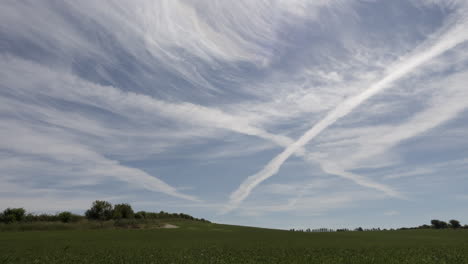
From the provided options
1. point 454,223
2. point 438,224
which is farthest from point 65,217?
point 454,223

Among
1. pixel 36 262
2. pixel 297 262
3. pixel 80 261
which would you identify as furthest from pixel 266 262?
pixel 36 262

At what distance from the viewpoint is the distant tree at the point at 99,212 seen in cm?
10588

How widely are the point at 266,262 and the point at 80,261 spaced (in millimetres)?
17253

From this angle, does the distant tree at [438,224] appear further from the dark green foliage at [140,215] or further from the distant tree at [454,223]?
the dark green foliage at [140,215]

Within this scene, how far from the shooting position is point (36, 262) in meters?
28.6

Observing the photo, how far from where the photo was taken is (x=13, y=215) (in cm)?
9231

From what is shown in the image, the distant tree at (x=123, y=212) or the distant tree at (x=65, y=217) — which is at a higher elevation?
the distant tree at (x=123, y=212)

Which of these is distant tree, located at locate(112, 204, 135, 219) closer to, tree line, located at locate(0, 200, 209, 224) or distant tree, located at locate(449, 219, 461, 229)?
tree line, located at locate(0, 200, 209, 224)

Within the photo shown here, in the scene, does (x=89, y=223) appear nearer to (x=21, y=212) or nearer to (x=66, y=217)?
(x=66, y=217)

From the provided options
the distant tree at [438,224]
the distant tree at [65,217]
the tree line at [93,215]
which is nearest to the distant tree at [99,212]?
the tree line at [93,215]

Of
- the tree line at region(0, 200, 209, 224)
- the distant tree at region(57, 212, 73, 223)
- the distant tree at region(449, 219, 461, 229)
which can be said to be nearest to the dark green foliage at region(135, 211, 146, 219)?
the tree line at region(0, 200, 209, 224)

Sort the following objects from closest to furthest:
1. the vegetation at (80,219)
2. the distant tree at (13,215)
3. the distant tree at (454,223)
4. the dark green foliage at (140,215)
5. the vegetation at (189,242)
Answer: the vegetation at (189,242) < the vegetation at (80,219) < the distant tree at (13,215) < the dark green foliage at (140,215) < the distant tree at (454,223)

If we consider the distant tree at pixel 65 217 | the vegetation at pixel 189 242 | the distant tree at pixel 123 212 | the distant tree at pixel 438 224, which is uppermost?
the distant tree at pixel 438 224

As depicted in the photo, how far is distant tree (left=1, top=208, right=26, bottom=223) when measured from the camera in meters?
92.2
